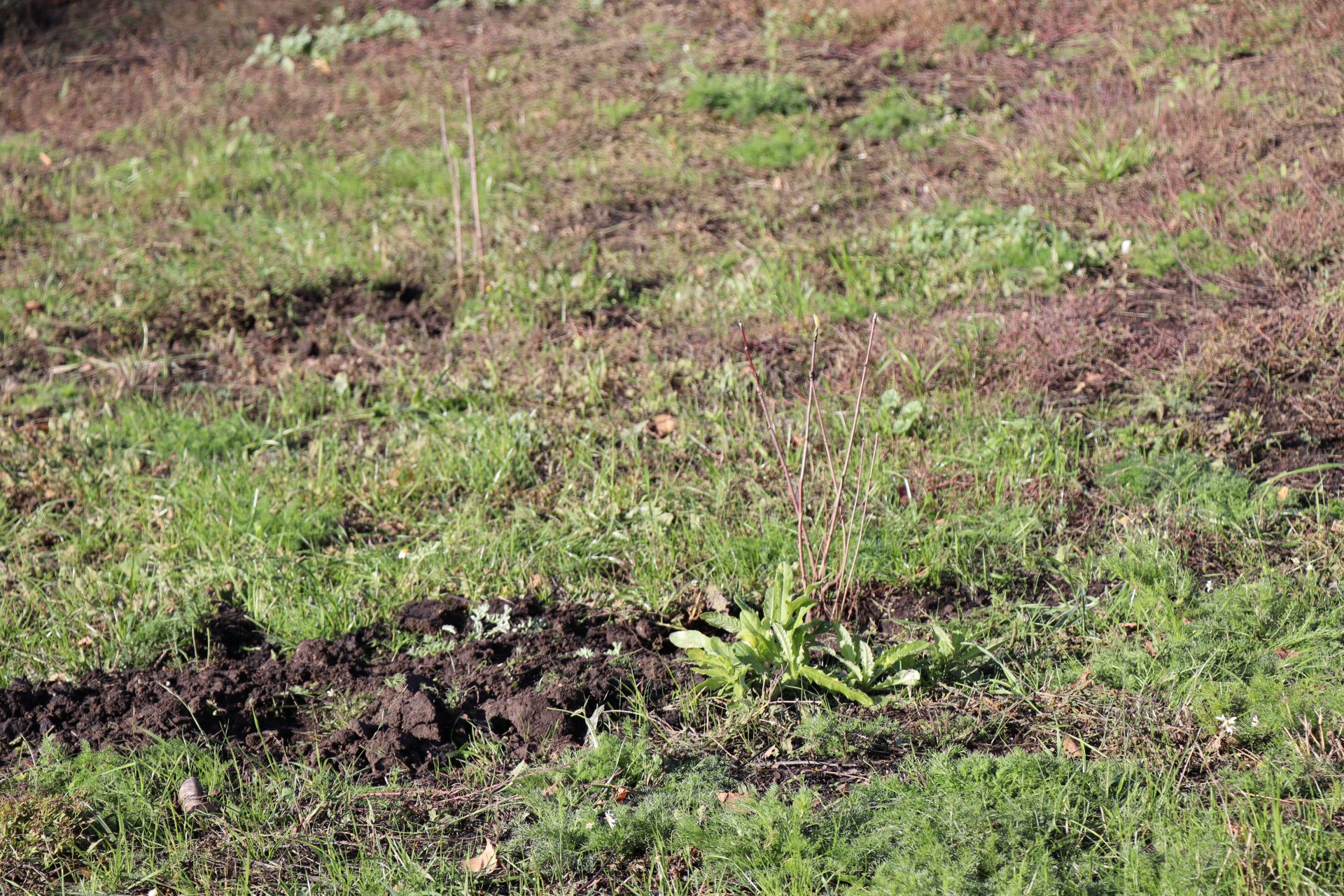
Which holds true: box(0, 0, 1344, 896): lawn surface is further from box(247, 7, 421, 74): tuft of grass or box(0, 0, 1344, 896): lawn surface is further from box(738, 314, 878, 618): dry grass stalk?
box(247, 7, 421, 74): tuft of grass

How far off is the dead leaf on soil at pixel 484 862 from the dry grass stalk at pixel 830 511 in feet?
3.74

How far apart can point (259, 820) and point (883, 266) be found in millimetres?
3882

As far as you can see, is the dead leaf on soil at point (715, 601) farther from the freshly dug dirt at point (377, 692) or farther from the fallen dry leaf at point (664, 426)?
the fallen dry leaf at point (664, 426)

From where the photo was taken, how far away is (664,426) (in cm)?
454

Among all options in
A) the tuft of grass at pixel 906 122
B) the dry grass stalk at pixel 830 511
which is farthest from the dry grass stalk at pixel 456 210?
the tuft of grass at pixel 906 122

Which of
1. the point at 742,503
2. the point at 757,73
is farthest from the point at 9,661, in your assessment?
the point at 757,73

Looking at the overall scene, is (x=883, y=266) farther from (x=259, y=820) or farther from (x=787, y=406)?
(x=259, y=820)

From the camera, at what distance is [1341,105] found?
232 inches

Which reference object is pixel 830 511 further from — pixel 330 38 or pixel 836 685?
pixel 330 38

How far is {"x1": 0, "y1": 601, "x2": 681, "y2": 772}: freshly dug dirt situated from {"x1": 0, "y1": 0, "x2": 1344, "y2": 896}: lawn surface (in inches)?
0.6

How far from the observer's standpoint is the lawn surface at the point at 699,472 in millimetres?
2658

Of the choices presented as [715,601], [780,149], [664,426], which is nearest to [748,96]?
[780,149]

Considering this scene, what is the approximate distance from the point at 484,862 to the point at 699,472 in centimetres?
193

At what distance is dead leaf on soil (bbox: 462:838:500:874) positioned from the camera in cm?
260
